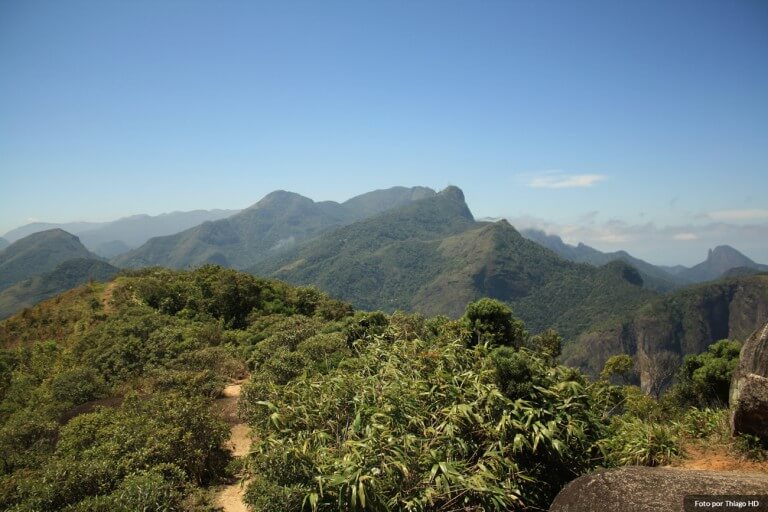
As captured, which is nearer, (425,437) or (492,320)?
(425,437)

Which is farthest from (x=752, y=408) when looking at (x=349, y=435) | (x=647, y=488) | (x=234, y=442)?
(x=234, y=442)

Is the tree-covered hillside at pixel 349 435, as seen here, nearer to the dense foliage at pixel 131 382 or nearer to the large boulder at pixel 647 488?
the dense foliage at pixel 131 382

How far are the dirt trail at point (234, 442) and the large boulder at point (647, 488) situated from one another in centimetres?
525

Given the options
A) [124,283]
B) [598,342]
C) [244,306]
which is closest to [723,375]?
[244,306]

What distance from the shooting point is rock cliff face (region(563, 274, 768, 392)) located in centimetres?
11569

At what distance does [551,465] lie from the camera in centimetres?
713

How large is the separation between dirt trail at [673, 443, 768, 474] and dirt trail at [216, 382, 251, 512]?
8.07 metres

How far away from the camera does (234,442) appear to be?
13258 millimetres

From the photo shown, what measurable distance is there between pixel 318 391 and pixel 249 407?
5917 mm

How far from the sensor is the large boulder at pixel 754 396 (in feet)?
23.7

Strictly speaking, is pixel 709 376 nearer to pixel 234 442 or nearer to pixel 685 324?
pixel 234 442

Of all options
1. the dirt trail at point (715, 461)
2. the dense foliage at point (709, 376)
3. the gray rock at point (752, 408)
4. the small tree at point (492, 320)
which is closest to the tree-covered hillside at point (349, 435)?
the dirt trail at point (715, 461)

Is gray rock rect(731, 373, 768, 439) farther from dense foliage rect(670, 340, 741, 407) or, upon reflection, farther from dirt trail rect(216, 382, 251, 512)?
dense foliage rect(670, 340, 741, 407)

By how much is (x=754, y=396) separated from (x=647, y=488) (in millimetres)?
4008
